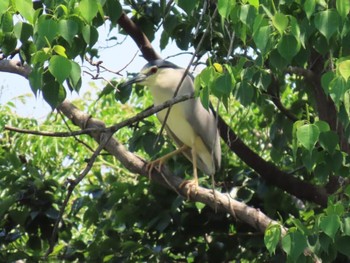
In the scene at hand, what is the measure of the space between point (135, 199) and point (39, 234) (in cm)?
56

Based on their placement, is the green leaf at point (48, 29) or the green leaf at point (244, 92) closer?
the green leaf at point (48, 29)

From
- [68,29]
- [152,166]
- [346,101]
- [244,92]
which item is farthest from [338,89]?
[152,166]

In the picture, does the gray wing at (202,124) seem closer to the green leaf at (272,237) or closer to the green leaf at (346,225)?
the green leaf at (272,237)

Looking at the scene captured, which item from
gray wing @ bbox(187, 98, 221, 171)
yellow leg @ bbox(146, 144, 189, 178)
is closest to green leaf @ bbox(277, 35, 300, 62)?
yellow leg @ bbox(146, 144, 189, 178)

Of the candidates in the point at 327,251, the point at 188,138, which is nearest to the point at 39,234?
the point at 188,138

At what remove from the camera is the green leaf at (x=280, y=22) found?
125 inches

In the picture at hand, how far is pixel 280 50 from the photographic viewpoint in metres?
3.25

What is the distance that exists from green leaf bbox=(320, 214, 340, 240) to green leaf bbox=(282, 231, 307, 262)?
104 mm

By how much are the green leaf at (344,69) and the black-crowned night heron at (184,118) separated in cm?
243

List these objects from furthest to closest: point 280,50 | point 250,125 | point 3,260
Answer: point 250,125, point 3,260, point 280,50

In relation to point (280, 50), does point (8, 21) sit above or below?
above

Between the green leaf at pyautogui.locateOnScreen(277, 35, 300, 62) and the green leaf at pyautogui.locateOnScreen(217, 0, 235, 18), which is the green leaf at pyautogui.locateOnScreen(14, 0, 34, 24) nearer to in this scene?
the green leaf at pyautogui.locateOnScreen(217, 0, 235, 18)

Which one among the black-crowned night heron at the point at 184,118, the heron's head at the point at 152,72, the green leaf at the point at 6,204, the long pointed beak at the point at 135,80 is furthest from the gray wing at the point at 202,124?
the green leaf at the point at 6,204

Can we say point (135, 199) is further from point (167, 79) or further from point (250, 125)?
point (250, 125)
